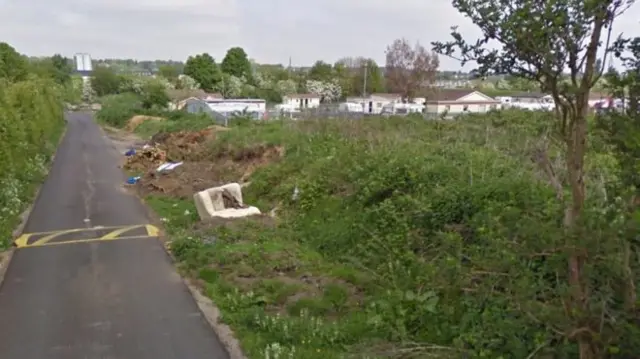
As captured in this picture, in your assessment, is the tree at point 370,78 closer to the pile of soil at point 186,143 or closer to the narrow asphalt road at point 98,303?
→ the pile of soil at point 186,143

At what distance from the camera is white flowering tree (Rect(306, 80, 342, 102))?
3093 inches

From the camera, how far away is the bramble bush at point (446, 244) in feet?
15.5

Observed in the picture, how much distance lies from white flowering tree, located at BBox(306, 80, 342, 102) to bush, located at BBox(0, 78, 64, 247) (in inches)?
2024

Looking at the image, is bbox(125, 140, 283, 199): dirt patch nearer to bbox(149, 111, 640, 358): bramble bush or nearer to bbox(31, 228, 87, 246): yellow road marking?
bbox(149, 111, 640, 358): bramble bush

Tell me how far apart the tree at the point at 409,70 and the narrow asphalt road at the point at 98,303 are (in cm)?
5411

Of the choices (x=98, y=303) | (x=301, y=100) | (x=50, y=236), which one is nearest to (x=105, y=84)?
(x=301, y=100)

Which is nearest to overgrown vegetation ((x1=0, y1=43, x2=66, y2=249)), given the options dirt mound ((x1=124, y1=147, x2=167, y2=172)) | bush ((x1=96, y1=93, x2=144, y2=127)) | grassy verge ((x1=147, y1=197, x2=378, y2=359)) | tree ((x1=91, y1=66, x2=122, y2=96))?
dirt mound ((x1=124, y1=147, x2=167, y2=172))

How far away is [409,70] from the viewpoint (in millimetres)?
68938

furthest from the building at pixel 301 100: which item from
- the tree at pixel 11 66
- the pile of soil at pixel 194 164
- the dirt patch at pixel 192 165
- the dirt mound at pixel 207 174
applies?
the dirt mound at pixel 207 174

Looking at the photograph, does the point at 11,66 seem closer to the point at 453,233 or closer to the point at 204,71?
the point at 453,233

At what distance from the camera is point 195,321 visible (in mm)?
8938

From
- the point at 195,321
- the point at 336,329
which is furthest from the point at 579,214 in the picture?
the point at 195,321

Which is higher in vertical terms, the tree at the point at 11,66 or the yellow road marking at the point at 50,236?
the tree at the point at 11,66

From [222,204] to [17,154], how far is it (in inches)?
220
